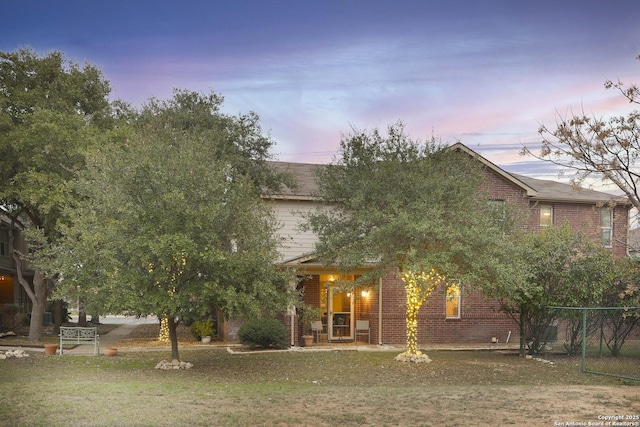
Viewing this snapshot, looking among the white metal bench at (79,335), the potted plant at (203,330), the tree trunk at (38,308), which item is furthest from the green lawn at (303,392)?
the tree trunk at (38,308)

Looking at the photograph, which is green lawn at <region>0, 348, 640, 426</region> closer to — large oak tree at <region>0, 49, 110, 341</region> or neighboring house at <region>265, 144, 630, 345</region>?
neighboring house at <region>265, 144, 630, 345</region>

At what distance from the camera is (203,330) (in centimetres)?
2473

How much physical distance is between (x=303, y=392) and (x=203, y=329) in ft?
43.7

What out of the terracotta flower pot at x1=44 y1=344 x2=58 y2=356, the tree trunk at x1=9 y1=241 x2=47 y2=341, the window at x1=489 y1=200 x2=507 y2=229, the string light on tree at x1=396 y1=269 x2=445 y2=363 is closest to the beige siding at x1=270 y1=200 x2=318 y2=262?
the string light on tree at x1=396 y1=269 x2=445 y2=363

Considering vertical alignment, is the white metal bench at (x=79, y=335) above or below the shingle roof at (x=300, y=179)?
below

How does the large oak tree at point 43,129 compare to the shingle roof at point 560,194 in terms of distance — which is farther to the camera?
the shingle roof at point 560,194

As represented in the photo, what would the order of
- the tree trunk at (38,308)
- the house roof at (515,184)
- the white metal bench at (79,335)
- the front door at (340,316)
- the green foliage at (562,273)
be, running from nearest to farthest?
the green foliage at (562,273) → the white metal bench at (79,335) → the front door at (340,316) → the house roof at (515,184) → the tree trunk at (38,308)

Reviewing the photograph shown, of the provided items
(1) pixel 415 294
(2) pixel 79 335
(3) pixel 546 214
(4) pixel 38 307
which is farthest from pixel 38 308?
(3) pixel 546 214

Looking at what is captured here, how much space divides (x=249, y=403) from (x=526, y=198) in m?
19.0

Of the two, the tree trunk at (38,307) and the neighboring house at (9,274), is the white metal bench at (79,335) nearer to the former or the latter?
the tree trunk at (38,307)

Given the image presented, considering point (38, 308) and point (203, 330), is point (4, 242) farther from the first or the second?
point (203, 330)

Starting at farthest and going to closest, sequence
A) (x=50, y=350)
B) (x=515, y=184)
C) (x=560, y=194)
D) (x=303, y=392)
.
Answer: (x=560, y=194) → (x=515, y=184) → (x=50, y=350) → (x=303, y=392)

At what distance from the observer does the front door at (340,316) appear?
25.0m

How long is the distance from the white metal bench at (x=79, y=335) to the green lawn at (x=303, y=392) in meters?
1.42
